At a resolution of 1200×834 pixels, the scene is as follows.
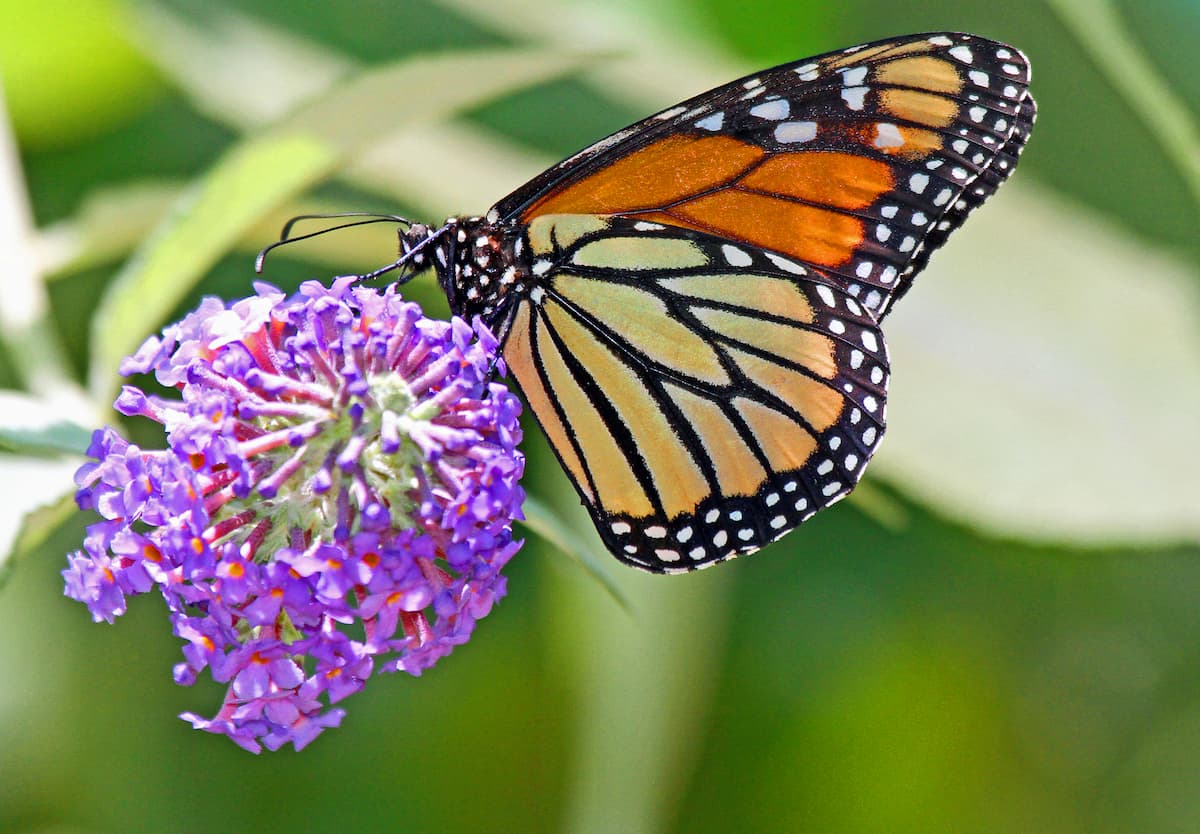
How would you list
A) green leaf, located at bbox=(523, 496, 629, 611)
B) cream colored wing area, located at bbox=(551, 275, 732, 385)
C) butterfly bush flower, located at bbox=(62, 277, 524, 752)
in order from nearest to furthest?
butterfly bush flower, located at bbox=(62, 277, 524, 752)
green leaf, located at bbox=(523, 496, 629, 611)
cream colored wing area, located at bbox=(551, 275, 732, 385)

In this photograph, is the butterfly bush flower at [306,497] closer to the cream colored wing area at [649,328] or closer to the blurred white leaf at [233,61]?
the cream colored wing area at [649,328]

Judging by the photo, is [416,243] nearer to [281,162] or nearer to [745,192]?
[281,162]

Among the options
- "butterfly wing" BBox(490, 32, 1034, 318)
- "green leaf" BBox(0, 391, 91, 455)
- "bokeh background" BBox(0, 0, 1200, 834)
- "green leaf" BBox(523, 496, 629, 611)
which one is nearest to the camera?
"green leaf" BBox(0, 391, 91, 455)

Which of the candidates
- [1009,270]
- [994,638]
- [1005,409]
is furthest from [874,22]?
[994,638]

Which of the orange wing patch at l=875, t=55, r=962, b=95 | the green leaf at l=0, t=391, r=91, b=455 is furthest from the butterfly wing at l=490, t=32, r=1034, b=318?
the green leaf at l=0, t=391, r=91, b=455

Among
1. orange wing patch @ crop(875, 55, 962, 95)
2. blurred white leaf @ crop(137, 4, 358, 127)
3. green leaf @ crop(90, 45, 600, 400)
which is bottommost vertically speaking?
orange wing patch @ crop(875, 55, 962, 95)

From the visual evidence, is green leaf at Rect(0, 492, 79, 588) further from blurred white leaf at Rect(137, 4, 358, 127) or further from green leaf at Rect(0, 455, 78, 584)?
blurred white leaf at Rect(137, 4, 358, 127)

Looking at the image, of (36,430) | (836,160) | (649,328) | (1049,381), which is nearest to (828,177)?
(836,160)

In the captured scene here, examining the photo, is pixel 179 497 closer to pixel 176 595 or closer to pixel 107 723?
pixel 176 595
